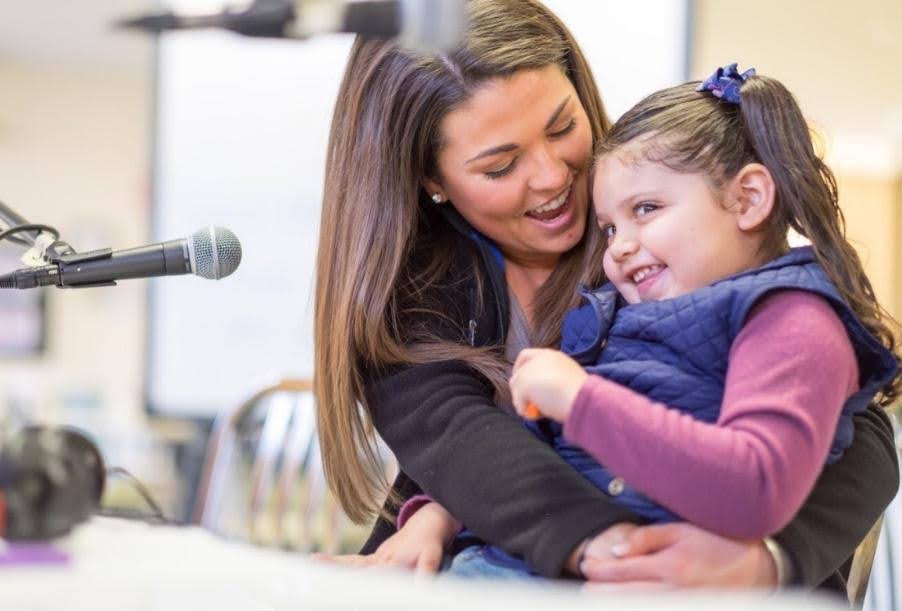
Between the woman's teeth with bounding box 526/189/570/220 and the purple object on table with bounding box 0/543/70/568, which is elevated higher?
the woman's teeth with bounding box 526/189/570/220

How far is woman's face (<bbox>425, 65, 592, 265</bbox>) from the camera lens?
1.27 m

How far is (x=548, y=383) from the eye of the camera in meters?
0.96

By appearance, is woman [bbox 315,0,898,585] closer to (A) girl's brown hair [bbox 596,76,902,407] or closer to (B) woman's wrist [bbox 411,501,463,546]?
(B) woman's wrist [bbox 411,501,463,546]

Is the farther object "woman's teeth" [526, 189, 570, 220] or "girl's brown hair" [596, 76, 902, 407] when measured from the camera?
"woman's teeth" [526, 189, 570, 220]

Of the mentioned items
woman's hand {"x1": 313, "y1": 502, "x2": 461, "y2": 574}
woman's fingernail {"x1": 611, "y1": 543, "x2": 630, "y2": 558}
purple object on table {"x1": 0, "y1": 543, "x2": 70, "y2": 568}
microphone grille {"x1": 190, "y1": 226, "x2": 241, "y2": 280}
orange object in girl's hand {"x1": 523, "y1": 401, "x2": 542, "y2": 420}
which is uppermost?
microphone grille {"x1": 190, "y1": 226, "x2": 241, "y2": 280}

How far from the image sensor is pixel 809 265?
1019mm

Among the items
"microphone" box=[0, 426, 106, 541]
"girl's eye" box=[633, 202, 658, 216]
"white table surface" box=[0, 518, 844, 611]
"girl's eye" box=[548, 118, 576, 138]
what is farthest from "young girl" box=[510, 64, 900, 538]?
"microphone" box=[0, 426, 106, 541]

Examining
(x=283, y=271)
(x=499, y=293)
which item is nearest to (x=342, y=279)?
(x=499, y=293)

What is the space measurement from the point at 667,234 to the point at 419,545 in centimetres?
42

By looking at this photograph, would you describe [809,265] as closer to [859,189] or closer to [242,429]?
[242,429]

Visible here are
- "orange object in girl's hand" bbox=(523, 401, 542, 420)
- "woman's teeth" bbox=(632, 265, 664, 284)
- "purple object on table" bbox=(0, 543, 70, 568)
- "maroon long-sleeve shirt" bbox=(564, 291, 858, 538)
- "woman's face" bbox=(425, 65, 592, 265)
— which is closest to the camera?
"purple object on table" bbox=(0, 543, 70, 568)

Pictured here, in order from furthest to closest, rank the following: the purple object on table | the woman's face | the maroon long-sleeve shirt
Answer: the woman's face → the maroon long-sleeve shirt → the purple object on table

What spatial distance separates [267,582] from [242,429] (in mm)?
1411

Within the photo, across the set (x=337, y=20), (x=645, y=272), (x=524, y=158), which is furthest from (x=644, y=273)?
(x=337, y=20)
